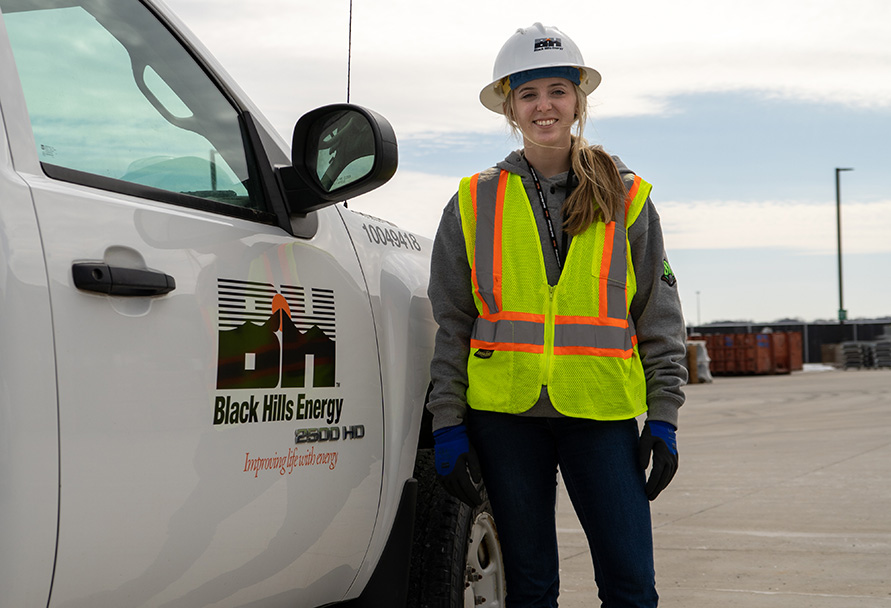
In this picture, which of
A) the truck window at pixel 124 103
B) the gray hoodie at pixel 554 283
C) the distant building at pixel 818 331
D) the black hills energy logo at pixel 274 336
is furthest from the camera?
the distant building at pixel 818 331

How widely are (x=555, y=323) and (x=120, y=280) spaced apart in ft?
4.07

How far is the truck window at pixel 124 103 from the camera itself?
6.86 feet

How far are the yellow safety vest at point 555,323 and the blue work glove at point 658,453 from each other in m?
0.07

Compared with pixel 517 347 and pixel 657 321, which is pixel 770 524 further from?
pixel 517 347

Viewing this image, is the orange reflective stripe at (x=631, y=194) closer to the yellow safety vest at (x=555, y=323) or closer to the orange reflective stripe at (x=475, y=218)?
the yellow safety vest at (x=555, y=323)

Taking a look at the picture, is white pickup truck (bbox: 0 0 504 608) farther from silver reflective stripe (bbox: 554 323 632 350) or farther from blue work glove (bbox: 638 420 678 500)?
blue work glove (bbox: 638 420 678 500)

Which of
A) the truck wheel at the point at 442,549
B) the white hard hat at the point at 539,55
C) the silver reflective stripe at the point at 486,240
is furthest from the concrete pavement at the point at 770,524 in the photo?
the white hard hat at the point at 539,55

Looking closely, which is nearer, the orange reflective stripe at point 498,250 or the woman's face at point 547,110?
the orange reflective stripe at point 498,250

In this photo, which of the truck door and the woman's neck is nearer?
the truck door

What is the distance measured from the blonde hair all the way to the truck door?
61cm

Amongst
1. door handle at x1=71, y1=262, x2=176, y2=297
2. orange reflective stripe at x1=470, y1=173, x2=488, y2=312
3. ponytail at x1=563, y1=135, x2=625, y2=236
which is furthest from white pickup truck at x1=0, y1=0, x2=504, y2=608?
ponytail at x1=563, y1=135, x2=625, y2=236

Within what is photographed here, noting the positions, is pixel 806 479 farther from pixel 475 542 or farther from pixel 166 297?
pixel 166 297

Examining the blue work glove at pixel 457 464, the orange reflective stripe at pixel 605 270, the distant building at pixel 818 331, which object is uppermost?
the distant building at pixel 818 331

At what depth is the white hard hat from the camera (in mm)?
3014
